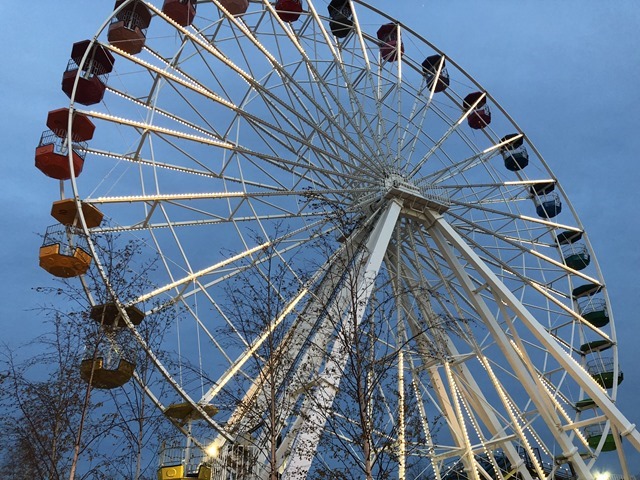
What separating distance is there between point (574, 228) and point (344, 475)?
16424 mm

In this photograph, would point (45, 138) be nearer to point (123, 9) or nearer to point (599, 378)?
point (123, 9)

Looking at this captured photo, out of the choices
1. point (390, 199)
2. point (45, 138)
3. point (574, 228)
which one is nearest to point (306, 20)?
point (390, 199)

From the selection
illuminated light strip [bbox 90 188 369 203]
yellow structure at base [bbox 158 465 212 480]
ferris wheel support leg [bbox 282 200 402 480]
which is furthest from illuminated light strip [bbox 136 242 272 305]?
ferris wheel support leg [bbox 282 200 402 480]

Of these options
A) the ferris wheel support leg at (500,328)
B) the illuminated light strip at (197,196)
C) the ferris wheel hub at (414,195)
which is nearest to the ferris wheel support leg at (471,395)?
the ferris wheel support leg at (500,328)

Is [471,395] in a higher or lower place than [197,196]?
lower

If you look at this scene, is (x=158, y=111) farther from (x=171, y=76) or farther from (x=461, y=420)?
(x=461, y=420)

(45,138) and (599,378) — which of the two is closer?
(45,138)

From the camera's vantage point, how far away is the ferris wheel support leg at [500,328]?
→ 1689 centimetres

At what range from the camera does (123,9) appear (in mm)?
17109

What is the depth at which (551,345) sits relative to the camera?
16672 millimetres

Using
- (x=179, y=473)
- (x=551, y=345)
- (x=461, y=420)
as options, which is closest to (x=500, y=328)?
(x=551, y=345)

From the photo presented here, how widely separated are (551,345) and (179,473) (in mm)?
9495

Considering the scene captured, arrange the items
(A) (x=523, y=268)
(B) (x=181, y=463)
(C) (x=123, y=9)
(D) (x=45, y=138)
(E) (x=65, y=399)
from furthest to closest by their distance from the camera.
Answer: (A) (x=523, y=268) → (C) (x=123, y=9) → (D) (x=45, y=138) → (B) (x=181, y=463) → (E) (x=65, y=399)

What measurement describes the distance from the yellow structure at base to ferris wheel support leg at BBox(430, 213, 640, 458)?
856 cm
